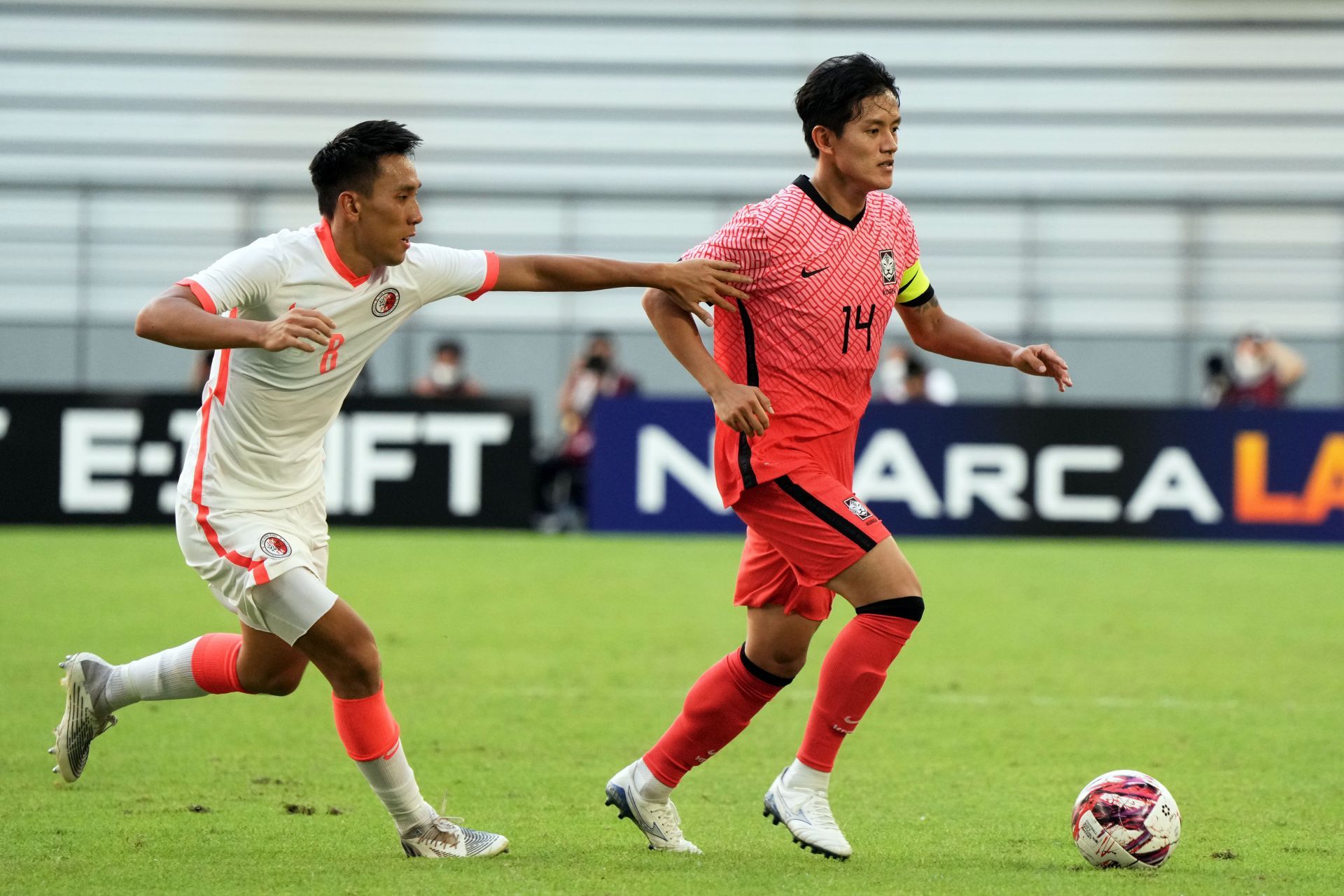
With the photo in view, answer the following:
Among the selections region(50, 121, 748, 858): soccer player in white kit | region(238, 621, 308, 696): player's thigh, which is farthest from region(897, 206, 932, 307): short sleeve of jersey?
region(238, 621, 308, 696): player's thigh

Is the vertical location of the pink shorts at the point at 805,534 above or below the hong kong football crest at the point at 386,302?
below

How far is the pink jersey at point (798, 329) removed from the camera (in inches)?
191

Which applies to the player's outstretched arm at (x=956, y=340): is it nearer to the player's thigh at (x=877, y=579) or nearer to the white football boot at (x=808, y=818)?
the player's thigh at (x=877, y=579)

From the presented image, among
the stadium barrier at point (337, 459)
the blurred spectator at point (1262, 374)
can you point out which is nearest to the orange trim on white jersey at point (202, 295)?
the stadium barrier at point (337, 459)

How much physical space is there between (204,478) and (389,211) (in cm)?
93

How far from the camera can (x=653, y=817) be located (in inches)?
194

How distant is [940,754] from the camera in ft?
21.1

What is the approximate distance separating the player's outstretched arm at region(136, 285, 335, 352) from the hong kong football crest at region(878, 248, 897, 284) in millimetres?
1664

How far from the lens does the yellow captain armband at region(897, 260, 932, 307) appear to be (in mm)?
5230

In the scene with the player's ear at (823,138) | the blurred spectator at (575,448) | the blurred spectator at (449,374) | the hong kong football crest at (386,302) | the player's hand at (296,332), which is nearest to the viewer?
the player's hand at (296,332)

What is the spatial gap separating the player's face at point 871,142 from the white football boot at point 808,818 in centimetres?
173

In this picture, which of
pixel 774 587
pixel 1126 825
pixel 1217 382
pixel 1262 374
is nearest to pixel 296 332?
pixel 774 587

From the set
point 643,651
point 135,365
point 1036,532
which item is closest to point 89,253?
point 135,365

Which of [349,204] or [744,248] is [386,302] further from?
[744,248]
